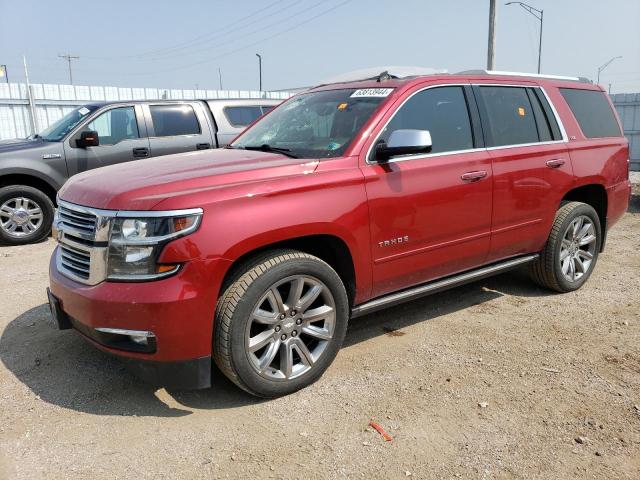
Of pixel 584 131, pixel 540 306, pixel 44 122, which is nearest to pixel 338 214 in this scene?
pixel 540 306

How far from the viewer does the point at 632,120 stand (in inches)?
538

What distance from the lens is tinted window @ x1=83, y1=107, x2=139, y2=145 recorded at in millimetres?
7840

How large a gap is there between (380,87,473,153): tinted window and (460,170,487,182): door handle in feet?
0.68

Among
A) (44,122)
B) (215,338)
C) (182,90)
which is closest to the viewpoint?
(215,338)

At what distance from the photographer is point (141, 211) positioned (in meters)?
2.79

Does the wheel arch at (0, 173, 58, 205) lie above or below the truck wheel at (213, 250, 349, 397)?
above

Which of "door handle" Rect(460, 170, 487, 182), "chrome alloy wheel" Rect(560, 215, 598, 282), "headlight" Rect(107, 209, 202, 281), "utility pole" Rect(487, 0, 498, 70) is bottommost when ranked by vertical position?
"chrome alloy wheel" Rect(560, 215, 598, 282)

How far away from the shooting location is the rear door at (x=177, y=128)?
7949 mm

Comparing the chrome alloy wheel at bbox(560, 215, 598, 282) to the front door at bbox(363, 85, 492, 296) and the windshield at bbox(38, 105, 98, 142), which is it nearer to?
the front door at bbox(363, 85, 492, 296)

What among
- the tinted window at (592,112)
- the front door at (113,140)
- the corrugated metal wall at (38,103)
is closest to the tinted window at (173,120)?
the front door at (113,140)

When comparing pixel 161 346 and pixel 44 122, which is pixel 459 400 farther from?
pixel 44 122

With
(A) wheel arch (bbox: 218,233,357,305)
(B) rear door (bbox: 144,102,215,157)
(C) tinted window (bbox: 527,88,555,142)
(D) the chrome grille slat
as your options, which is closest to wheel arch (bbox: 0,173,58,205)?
(B) rear door (bbox: 144,102,215,157)

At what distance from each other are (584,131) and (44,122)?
14453 millimetres

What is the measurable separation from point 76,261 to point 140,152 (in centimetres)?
506
